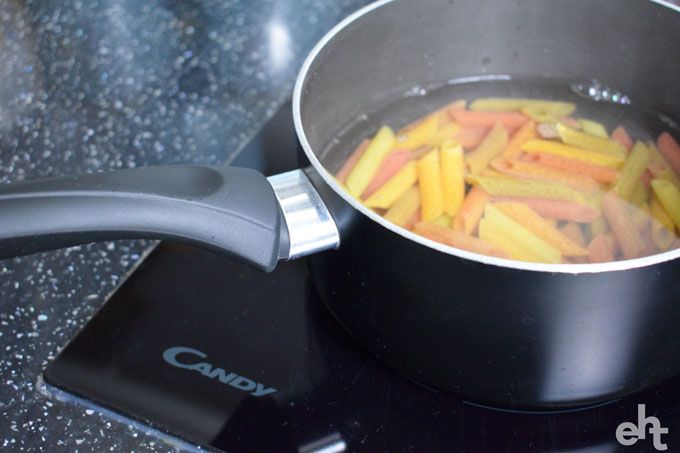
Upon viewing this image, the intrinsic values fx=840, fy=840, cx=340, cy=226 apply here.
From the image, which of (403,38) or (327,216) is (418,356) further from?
(403,38)

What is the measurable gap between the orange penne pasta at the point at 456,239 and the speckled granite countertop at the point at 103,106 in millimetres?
287

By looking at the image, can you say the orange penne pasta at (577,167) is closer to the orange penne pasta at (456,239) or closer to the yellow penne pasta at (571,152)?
the yellow penne pasta at (571,152)

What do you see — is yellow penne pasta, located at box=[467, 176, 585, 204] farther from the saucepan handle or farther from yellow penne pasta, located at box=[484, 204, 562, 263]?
the saucepan handle

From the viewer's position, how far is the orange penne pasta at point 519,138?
2.72ft

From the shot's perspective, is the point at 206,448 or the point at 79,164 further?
the point at 79,164

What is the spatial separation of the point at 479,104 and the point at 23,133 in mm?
537

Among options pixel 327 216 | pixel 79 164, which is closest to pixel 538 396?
pixel 327 216

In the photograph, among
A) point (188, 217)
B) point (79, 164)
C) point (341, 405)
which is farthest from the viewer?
point (79, 164)

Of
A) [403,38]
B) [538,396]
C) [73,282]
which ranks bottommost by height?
[73,282]

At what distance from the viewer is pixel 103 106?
40.9 inches

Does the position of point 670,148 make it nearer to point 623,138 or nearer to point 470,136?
point 623,138

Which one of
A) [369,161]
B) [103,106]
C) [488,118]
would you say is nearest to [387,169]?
[369,161]

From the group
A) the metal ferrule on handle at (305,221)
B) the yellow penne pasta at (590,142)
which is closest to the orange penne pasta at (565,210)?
the yellow penne pasta at (590,142)

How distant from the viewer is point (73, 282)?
82 cm
